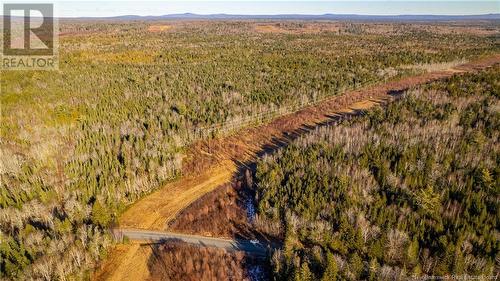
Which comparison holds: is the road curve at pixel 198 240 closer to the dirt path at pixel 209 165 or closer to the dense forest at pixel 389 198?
the dirt path at pixel 209 165

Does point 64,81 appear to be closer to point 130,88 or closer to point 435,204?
point 130,88

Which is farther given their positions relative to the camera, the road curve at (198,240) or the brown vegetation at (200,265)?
the road curve at (198,240)

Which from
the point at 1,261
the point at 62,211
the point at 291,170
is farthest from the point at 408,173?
the point at 1,261

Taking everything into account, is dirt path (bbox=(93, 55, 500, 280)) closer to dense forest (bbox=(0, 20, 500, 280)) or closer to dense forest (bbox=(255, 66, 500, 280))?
dense forest (bbox=(0, 20, 500, 280))

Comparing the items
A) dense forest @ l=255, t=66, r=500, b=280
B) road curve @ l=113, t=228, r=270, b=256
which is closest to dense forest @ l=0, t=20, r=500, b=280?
road curve @ l=113, t=228, r=270, b=256

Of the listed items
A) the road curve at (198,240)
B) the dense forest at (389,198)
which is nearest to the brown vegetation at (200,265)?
the road curve at (198,240)

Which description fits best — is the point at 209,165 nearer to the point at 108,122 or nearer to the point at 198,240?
the point at 198,240
